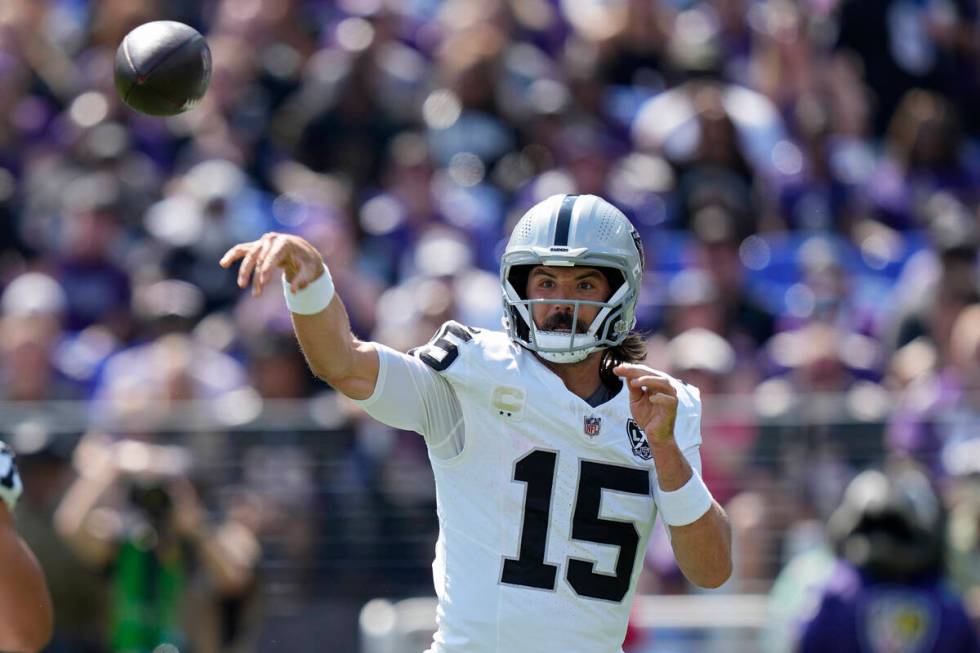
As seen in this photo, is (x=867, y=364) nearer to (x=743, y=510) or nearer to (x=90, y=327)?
(x=743, y=510)

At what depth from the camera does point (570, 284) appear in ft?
15.7

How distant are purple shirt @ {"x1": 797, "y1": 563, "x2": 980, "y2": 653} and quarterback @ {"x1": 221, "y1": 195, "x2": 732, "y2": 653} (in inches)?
115

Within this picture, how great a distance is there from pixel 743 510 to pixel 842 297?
1.71m

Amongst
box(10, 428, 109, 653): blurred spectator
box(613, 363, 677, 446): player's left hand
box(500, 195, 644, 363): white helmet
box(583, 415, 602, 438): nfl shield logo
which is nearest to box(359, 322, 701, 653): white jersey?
box(583, 415, 602, 438): nfl shield logo

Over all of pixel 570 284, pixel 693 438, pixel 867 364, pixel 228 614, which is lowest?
pixel 228 614

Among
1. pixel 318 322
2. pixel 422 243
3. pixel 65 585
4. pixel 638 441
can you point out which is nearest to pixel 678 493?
pixel 638 441

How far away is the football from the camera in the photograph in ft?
17.0

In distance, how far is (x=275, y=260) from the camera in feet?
14.1

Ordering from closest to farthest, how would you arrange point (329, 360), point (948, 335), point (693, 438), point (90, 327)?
point (329, 360), point (693, 438), point (948, 335), point (90, 327)

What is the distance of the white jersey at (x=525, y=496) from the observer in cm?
458

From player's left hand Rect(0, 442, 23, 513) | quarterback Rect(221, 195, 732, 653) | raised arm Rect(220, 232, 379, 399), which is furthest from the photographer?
player's left hand Rect(0, 442, 23, 513)

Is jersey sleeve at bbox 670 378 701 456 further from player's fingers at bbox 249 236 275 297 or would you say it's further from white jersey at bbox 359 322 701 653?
player's fingers at bbox 249 236 275 297

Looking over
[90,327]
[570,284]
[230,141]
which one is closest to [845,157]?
[230,141]

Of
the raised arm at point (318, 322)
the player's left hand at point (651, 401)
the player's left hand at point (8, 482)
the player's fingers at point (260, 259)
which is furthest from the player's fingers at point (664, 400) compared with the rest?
the player's left hand at point (8, 482)
